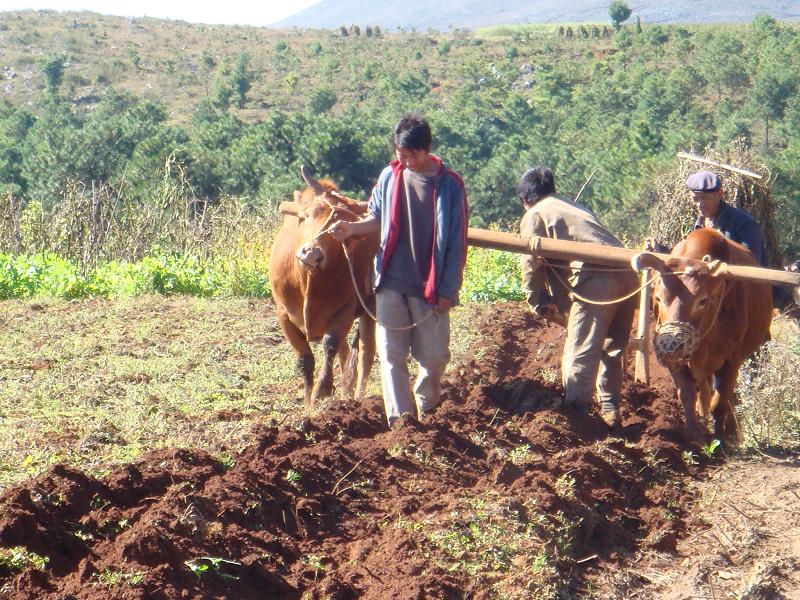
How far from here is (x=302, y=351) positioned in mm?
8984

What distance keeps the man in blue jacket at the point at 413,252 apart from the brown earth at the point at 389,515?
1.50ft

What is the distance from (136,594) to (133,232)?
14.6 metres

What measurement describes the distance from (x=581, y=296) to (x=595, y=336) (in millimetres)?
296

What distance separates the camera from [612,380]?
807 cm

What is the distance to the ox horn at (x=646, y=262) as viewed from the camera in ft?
23.3

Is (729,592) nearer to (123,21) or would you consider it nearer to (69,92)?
(69,92)

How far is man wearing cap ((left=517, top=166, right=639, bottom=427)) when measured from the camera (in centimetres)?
780

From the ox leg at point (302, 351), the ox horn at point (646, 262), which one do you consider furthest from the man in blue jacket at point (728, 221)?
the ox leg at point (302, 351)

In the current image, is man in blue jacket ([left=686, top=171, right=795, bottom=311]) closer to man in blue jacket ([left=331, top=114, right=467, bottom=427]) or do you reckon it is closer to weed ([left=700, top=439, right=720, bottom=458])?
weed ([left=700, top=439, right=720, bottom=458])

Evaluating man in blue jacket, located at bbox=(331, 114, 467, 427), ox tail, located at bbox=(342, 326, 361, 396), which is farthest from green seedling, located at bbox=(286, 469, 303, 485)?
ox tail, located at bbox=(342, 326, 361, 396)

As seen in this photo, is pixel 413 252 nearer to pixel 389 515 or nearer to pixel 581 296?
pixel 581 296

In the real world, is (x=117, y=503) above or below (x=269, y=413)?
above

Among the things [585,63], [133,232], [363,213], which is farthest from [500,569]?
[585,63]

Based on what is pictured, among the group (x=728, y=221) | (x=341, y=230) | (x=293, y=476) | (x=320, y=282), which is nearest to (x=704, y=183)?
(x=728, y=221)
